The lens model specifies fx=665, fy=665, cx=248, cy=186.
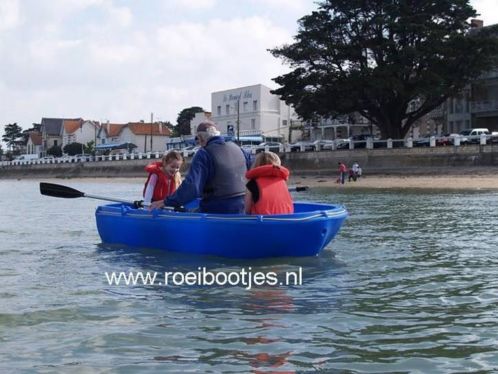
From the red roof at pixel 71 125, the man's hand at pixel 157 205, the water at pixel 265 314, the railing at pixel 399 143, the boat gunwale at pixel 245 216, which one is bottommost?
the water at pixel 265 314

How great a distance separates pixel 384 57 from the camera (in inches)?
1852

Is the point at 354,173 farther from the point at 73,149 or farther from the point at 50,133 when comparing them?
the point at 50,133

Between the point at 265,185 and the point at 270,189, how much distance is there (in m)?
0.12

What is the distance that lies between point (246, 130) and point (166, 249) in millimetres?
72470

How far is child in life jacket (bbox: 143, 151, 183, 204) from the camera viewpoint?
11039 mm

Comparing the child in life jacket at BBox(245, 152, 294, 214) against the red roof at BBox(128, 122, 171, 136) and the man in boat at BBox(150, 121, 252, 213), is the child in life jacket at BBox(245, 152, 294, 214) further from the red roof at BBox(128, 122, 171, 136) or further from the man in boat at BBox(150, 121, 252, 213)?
the red roof at BBox(128, 122, 171, 136)

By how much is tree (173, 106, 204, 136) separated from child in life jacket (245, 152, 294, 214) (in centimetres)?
10211

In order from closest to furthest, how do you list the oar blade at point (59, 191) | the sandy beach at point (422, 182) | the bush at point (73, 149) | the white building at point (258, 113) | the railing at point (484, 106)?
the oar blade at point (59, 191)
the sandy beach at point (422, 182)
the railing at point (484, 106)
the white building at point (258, 113)
the bush at point (73, 149)

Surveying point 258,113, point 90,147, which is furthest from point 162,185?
point 90,147

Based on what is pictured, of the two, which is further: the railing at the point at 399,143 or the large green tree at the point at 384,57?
the large green tree at the point at 384,57

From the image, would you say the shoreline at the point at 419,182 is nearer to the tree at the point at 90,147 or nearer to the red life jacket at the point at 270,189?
the red life jacket at the point at 270,189

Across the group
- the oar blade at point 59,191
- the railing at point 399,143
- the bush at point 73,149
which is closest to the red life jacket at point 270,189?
the oar blade at point 59,191

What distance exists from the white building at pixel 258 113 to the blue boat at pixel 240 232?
69.1m

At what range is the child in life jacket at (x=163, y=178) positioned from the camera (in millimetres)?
11039
